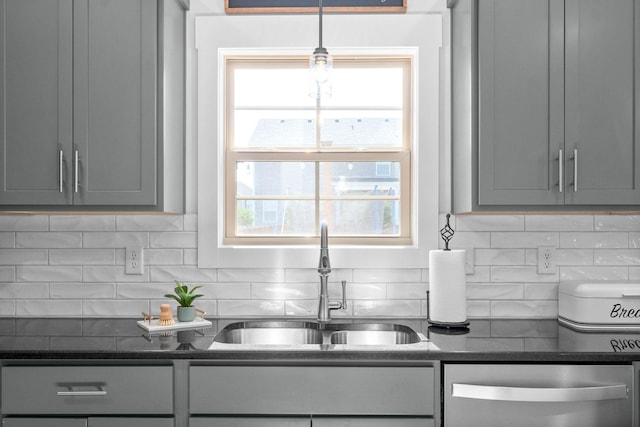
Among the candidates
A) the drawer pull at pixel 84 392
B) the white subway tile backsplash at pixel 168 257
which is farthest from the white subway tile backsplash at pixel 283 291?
the drawer pull at pixel 84 392

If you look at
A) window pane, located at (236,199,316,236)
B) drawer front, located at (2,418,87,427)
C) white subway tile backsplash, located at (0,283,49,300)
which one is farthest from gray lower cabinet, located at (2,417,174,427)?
window pane, located at (236,199,316,236)

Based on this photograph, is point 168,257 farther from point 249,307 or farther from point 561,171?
point 561,171

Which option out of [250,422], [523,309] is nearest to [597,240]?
[523,309]

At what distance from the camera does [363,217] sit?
247cm

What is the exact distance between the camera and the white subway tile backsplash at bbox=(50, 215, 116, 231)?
2.33 m

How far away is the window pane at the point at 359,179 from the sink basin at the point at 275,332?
2.21 ft

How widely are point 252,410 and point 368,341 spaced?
0.66 meters

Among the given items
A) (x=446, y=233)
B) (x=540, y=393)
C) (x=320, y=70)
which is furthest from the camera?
(x=446, y=233)

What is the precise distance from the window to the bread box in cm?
82

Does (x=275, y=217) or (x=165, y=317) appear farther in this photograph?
(x=275, y=217)

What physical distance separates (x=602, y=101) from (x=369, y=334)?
1335mm

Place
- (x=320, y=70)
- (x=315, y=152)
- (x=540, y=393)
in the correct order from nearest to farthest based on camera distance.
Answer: (x=540, y=393) → (x=320, y=70) → (x=315, y=152)

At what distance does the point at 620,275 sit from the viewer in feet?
7.57

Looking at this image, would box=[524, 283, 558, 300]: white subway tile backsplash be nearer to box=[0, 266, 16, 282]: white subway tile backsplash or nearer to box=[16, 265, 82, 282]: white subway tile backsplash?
box=[16, 265, 82, 282]: white subway tile backsplash
